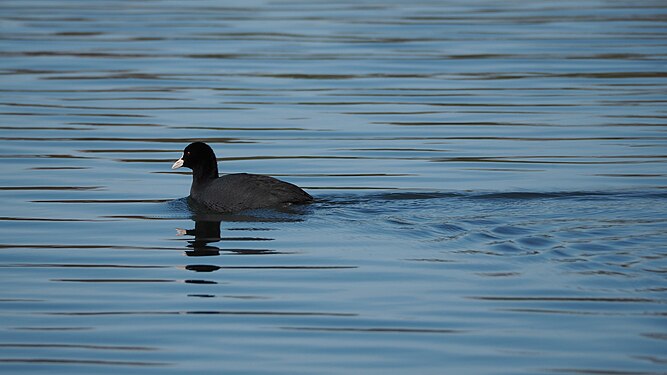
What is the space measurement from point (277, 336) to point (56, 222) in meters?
4.96

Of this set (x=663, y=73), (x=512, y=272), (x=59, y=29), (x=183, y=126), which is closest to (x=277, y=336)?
(x=512, y=272)

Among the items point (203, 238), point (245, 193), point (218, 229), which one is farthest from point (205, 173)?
point (203, 238)

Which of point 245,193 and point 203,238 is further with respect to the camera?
point 245,193

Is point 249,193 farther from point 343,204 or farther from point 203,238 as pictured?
point 203,238

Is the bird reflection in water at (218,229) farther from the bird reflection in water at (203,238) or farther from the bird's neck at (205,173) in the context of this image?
the bird's neck at (205,173)

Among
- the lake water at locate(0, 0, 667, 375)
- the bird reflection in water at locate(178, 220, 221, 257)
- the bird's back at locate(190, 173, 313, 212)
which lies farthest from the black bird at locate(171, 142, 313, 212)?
the bird reflection in water at locate(178, 220, 221, 257)

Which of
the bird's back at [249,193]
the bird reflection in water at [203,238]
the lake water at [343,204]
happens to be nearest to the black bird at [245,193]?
the bird's back at [249,193]

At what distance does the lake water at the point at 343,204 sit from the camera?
8.48 meters

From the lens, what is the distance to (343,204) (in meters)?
13.3

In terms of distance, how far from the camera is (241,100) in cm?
2120

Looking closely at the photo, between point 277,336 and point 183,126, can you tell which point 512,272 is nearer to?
point 277,336

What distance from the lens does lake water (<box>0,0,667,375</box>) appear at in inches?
334

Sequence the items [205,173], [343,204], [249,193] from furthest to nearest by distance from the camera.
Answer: [205,173], [343,204], [249,193]

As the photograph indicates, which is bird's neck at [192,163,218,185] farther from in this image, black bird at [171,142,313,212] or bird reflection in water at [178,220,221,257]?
bird reflection in water at [178,220,221,257]
